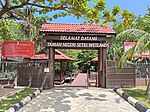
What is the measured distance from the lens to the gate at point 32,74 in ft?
52.4

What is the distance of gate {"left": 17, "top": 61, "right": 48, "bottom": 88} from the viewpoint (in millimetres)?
15969

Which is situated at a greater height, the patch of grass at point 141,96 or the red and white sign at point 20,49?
the red and white sign at point 20,49

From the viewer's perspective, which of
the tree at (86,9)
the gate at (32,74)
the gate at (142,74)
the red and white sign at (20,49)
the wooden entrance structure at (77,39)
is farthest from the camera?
the gate at (142,74)

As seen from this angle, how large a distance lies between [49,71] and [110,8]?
25.1ft

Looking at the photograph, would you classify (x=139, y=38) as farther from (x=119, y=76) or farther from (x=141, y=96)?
(x=119, y=76)

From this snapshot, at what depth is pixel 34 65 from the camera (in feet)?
53.4

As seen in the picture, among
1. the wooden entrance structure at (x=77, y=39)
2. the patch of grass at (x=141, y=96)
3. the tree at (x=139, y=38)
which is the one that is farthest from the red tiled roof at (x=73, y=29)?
the patch of grass at (x=141, y=96)

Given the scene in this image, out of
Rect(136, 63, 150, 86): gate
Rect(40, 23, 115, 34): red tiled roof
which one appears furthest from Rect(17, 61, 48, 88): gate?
Rect(136, 63, 150, 86): gate

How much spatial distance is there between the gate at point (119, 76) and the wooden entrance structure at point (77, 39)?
403mm

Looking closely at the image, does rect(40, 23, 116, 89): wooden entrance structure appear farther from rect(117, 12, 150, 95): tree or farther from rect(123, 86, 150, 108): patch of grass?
rect(117, 12, 150, 95): tree

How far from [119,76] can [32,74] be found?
5878 mm

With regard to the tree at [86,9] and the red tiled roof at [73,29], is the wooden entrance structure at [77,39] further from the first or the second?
the tree at [86,9]

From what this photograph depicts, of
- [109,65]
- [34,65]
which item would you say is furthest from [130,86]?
[34,65]

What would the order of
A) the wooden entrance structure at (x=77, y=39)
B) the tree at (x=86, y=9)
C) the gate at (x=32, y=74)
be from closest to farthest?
the tree at (x=86, y=9), the wooden entrance structure at (x=77, y=39), the gate at (x=32, y=74)
